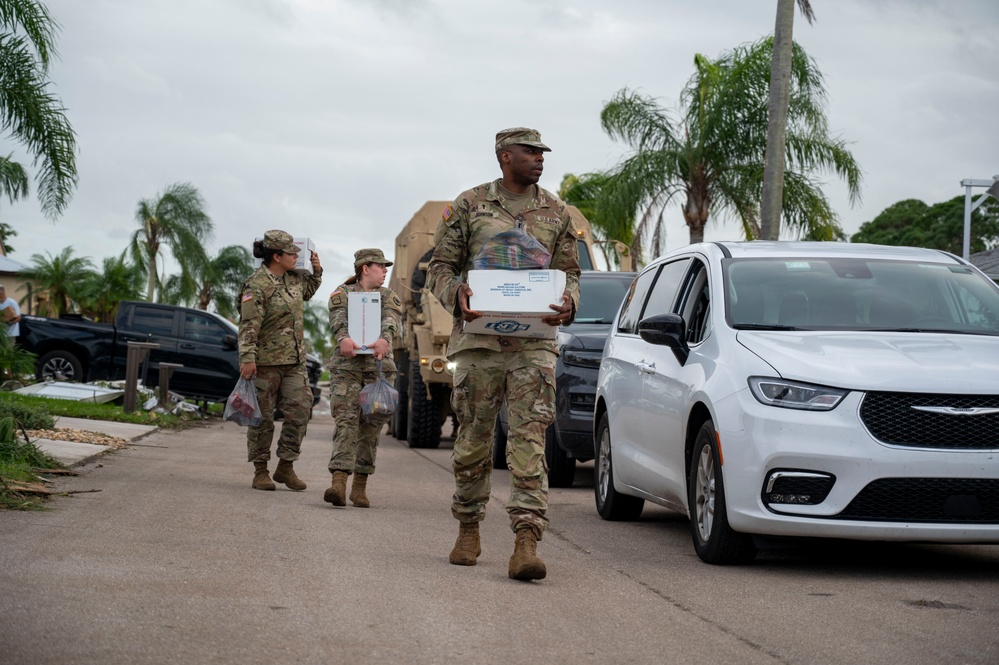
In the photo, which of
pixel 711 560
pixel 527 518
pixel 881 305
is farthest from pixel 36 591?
pixel 881 305

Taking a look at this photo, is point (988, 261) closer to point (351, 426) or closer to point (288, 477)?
point (288, 477)

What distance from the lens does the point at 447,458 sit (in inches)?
617

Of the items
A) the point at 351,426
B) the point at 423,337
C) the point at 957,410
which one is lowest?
the point at 351,426

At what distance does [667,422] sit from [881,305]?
1.38m

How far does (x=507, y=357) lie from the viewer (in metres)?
6.58

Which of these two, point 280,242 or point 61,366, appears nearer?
point 280,242

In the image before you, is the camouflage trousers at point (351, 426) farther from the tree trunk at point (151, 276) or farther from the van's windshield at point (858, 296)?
the tree trunk at point (151, 276)

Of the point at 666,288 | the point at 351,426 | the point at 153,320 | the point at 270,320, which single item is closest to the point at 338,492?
the point at 351,426

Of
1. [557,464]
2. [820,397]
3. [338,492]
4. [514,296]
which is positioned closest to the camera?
[514,296]

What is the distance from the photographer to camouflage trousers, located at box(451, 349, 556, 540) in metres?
6.42

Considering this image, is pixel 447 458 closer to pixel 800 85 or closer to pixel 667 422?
pixel 667 422

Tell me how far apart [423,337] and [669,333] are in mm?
9800

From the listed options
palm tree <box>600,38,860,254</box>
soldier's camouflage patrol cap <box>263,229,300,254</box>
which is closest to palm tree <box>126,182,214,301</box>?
palm tree <box>600,38,860,254</box>

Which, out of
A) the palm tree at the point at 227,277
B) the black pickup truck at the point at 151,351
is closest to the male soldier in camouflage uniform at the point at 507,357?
the black pickup truck at the point at 151,351
